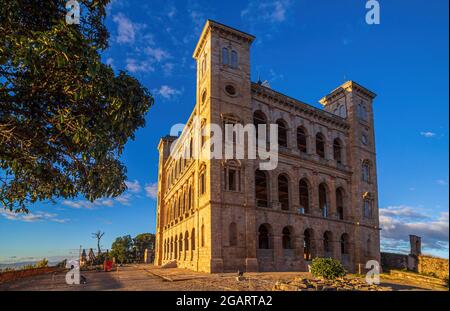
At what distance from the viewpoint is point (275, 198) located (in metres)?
28.2

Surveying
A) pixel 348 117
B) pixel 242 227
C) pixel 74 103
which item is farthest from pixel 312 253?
pixel 74 103

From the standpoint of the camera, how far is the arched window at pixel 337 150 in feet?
117

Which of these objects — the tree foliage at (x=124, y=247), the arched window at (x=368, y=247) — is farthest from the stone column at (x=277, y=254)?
the tree foliage at (x=124, y=247)

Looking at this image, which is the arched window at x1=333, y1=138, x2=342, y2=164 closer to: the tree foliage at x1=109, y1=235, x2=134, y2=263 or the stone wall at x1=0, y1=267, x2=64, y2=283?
the stone wall at x1=0, y1=267, x2=64, y2=283

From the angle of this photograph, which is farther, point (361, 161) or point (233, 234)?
point (361, 161)

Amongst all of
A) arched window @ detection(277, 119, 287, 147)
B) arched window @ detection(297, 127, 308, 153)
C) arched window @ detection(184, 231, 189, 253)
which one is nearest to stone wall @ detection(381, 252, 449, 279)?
arched window @ detection(297, 127, 308, 153)

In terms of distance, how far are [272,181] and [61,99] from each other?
19.5 metres

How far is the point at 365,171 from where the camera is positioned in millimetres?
36156

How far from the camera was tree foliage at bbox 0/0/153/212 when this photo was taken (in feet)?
33.0

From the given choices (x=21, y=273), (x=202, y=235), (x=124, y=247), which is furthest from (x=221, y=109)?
(x=124, y=247)

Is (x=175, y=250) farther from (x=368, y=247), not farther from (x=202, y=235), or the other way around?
(x=368, y=247)

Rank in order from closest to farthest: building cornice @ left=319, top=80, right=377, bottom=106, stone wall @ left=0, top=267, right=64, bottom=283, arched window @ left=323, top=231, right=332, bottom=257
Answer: stone wall @ left=0, top=267, right=64, bottom=283, arched window @ left=323, top=231, right=332, bottom=257, building cornice @ left=319, top=80, right=377, bottom=106
